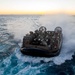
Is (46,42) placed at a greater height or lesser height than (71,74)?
greater

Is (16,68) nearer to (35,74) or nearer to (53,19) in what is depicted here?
(35,74)

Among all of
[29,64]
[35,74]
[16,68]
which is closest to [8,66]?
[16,68]

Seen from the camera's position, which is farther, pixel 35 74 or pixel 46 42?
pixel 46 42

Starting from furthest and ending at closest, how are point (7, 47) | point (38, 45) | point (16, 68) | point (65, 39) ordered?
point (65, 39) < point (7, 47) < point (38, 45) < point (16, 68)

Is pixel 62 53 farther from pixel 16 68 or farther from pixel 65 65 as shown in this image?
pixel 16 68

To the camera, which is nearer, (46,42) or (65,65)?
(65,65)

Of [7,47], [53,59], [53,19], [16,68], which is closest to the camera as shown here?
[16,68]

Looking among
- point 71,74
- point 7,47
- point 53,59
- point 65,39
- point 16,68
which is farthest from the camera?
point 65,39

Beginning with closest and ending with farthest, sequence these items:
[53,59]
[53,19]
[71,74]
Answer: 1. [71,74]
2. [53,59]
3. [53,19]

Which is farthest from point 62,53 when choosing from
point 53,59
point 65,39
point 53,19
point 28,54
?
point 53,19
